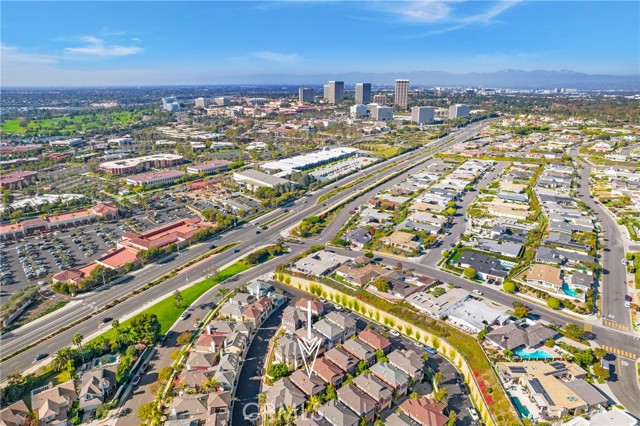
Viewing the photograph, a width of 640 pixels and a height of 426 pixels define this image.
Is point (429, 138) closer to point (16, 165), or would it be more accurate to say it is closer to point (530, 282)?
point (530, 282)

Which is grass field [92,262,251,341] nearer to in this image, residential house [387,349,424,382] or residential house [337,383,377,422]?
residential house [337,383,377,422]

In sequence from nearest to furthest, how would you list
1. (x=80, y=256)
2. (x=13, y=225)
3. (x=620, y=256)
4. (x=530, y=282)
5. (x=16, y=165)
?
1. (x=530, y=282)
2. (x=620, y=256)
3. (x=80, y=256)
4. (x=13, y=225)
5. (x=16, y=165)

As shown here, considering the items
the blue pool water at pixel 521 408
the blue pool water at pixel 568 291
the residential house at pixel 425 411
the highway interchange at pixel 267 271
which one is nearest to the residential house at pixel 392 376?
the residential house at pixel 425 411

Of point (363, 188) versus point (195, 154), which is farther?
point (195, 154)

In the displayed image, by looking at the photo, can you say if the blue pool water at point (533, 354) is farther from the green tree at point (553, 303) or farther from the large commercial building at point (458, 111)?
the large commercial building at point (458, 111)

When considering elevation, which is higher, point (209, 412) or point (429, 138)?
point (429, 138)

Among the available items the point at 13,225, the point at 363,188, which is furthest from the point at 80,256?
the point at 363,188
